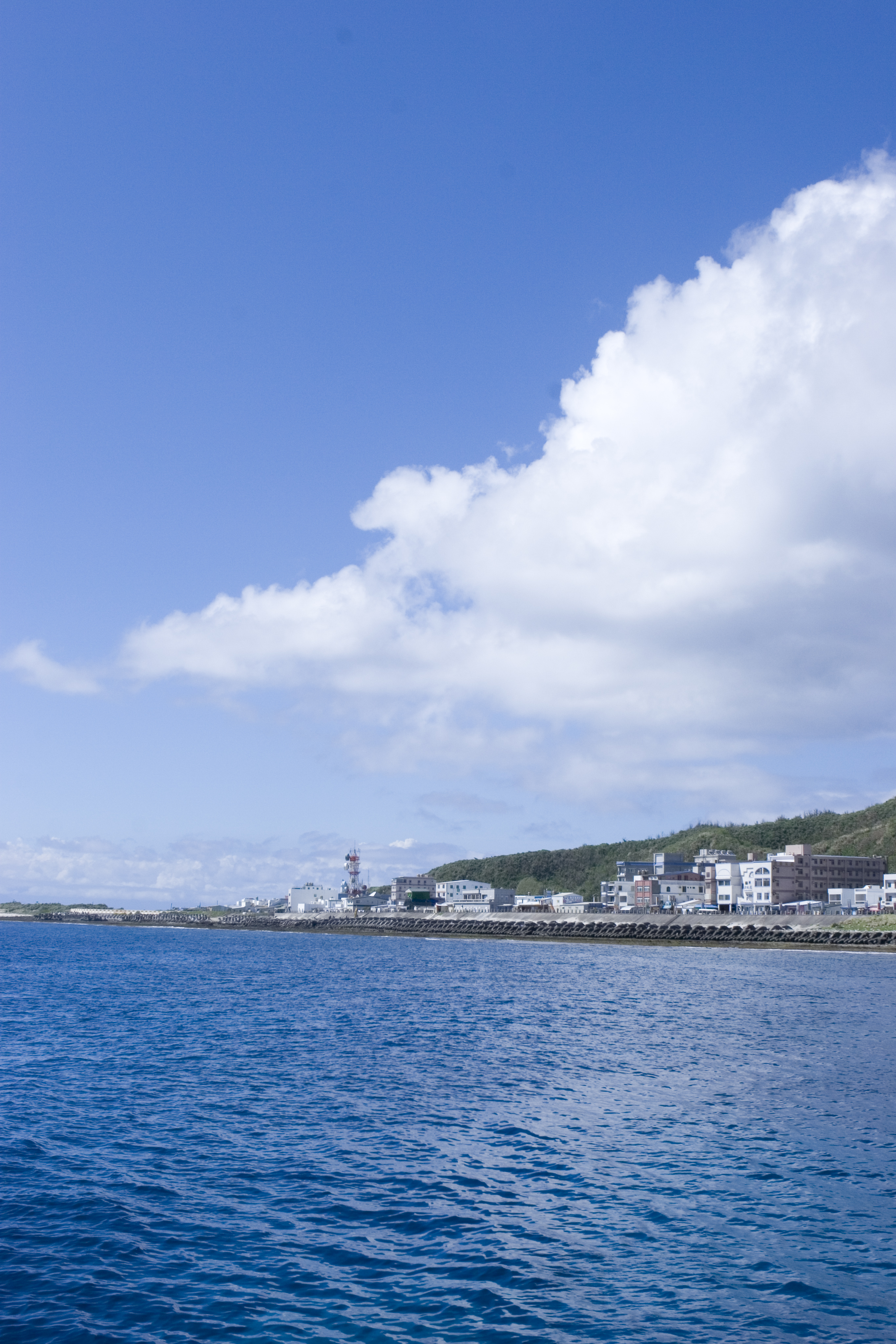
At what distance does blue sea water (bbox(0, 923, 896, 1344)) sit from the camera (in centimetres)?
1638

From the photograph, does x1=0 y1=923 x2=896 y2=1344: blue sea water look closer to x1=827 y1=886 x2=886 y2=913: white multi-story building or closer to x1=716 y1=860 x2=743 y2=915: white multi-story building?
x1=827 y1=886 x2=886 y2=913: white multi-story building

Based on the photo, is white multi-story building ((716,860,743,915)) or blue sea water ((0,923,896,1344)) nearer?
blue sea water ((0,923,896,1344))

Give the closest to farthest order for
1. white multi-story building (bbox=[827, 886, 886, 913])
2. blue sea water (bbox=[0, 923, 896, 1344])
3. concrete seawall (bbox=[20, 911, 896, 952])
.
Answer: blue sea water (bbox=[0, 923, 896, 1344]) < concrete seawall (bbox=[20, 911, 896, 952]) < white multi-story building (bbox=[827, 886, 886, 913])

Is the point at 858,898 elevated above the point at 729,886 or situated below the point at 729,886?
below

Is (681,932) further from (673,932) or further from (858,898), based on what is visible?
(858,898)

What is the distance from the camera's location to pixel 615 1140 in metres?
27.3

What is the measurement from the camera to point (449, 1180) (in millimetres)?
23547

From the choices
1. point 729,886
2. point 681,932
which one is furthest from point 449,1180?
point 729,886

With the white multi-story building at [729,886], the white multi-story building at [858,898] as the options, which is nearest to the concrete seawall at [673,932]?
the white multi-story building at [729,886]

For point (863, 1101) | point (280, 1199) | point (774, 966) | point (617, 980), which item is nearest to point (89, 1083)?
point (280, 1199)

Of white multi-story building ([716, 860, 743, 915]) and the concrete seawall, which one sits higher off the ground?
white multi-story building ([716, 860, 743, 915])

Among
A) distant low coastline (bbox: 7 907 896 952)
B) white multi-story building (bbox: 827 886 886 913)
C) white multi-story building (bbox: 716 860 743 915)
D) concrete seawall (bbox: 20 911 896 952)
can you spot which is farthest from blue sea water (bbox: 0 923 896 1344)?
white multi-story building (bbox: 716 860 743 915)

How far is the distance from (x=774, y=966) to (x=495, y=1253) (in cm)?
8987

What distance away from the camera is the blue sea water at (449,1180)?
16.4 m
